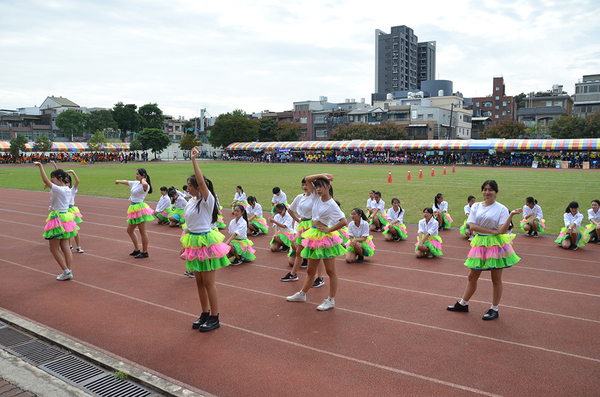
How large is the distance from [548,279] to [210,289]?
6642mm

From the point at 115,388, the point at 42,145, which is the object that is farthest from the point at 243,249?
the point at 42,145

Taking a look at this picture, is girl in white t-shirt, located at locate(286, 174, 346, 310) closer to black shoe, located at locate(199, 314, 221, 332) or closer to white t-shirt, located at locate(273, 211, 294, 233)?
black shoe, located at locate(199, 314, 221, 332)

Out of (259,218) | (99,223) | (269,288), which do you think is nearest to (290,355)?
(269,288)

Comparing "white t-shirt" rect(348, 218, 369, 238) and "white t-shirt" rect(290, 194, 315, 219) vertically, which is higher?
"white t-shirt" rect(290, 194, 315, 219)

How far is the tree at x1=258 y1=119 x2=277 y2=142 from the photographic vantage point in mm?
85000

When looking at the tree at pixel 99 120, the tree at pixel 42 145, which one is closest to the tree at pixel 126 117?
→ the tree at pixel 99 120

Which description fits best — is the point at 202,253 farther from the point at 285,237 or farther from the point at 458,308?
the point at 285,237

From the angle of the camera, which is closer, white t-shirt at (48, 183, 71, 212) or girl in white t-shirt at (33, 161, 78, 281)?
girl in white t-shirt at (33, 161, 78, 281)

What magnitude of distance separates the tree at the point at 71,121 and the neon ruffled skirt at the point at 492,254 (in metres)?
93.4

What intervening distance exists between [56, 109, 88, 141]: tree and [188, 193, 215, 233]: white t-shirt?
91.6 m

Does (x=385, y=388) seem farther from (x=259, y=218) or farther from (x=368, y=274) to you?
(x=259, y=218)

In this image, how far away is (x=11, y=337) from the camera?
5547 millimetres

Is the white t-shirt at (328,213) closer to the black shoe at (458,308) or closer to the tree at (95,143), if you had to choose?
the black shoe at (458,308)

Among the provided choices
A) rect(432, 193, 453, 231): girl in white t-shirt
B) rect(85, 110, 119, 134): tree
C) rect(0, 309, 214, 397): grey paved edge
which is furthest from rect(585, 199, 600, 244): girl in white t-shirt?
rect(85, 110, 119, 134): tree
